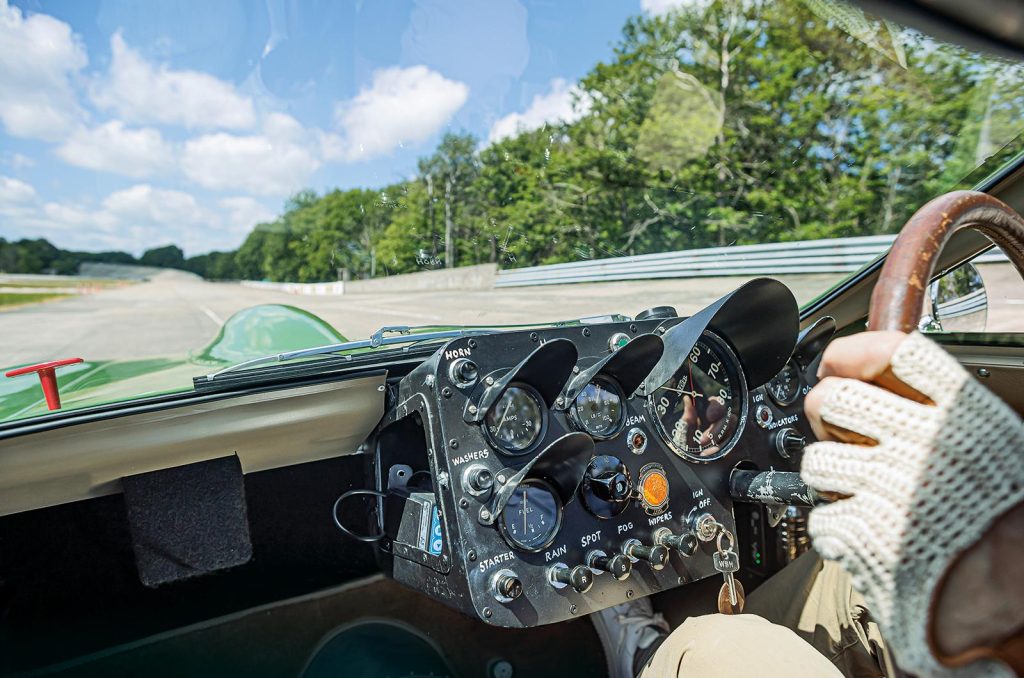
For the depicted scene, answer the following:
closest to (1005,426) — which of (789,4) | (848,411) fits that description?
(848,411)

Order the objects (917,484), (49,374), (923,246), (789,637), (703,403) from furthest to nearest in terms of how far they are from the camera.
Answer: (703,403)
(49,374)
(789,637)
(923,246)
(917,484)

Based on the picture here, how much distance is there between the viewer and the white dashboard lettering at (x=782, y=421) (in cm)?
255

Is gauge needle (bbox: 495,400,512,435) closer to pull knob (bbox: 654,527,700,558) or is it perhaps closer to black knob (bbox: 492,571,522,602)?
black knob (bbox: 492,571,522,602)

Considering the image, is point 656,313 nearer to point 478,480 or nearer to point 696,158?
point 696,158

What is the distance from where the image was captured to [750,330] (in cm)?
226

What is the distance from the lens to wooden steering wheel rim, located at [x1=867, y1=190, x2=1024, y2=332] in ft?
2.86

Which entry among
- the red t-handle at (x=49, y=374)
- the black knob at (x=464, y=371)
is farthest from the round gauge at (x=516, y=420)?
the red t-handle at (x=49, y=374)

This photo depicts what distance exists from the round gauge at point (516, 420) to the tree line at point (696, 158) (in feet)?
1.48

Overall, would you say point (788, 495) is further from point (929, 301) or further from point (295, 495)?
point (295, 495)

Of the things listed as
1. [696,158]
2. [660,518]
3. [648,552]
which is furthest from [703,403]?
[696,158]

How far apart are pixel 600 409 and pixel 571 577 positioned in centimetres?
49

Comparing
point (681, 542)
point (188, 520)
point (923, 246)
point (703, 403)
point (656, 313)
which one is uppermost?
point (923, 246)

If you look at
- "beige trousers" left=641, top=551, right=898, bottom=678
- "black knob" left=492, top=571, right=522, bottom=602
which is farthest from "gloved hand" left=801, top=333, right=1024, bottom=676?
"black knob" left=492, top=571, right=522, bottom=602

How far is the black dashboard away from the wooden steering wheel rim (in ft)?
Answer: 2.90
